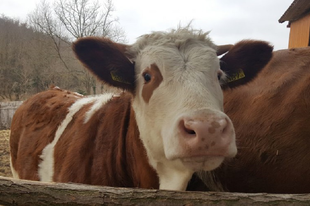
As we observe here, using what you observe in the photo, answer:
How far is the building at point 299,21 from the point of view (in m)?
9.61

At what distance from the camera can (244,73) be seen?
105 inches

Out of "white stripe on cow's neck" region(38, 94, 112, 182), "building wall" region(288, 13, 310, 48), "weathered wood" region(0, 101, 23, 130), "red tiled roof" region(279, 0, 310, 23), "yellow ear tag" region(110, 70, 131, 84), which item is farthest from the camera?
"weathered wood" region(0, 101, 23, 130)

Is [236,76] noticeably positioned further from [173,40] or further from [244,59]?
[173,40]

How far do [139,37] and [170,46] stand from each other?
0.39 m

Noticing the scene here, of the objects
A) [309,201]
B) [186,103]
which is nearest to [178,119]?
[186,103]

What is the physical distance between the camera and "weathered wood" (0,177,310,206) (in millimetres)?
1331

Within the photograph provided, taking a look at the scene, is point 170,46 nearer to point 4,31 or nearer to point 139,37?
point 139,37

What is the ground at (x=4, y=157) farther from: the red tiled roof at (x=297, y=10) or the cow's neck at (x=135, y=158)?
the red tiled roof at (x=297, y=10)

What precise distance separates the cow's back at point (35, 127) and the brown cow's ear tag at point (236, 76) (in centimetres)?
193

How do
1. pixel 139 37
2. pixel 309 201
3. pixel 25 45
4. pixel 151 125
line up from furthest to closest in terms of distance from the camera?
1. pixel 25 45
2. pixel 139 37
3. pixel 151 125
4. pixel 309 201

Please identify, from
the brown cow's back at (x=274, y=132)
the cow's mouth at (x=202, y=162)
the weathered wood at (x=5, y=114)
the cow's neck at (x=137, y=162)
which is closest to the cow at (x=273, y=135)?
the brown cow's back at (x=274, y=132)

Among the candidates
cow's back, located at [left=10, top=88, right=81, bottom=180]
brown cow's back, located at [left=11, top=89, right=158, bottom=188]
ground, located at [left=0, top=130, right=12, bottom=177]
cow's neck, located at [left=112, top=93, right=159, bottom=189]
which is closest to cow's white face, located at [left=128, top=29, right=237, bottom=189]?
cow's neck, located at [left=112, top=93, right=159, bottom=189]

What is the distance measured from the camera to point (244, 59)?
2.62 metres

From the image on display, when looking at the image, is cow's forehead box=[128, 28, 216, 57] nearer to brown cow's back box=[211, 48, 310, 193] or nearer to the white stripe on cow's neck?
brown cow's back box=[211, 48, 310, 193]
